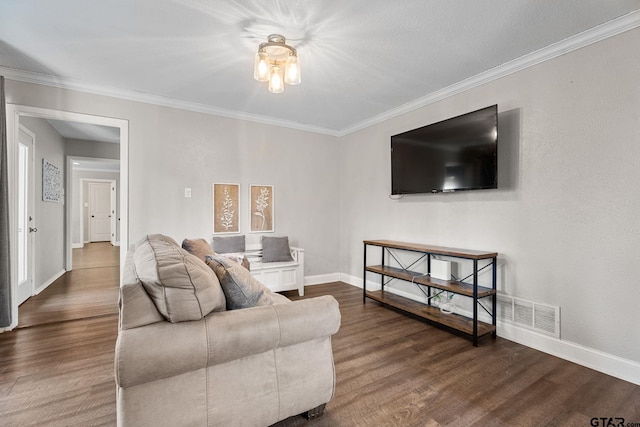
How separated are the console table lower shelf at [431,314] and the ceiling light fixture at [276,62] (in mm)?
2542

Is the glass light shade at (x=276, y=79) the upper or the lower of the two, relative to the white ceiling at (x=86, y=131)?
lower

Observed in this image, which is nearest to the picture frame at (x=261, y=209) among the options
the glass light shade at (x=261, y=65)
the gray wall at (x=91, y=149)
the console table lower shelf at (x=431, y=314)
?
the console table lower shelf at (x=431, y=314)

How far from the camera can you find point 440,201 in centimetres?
344

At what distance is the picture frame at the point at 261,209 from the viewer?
14.0ft

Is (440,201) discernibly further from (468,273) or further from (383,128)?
(383,128)

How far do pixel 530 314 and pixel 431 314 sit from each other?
33.4 inches

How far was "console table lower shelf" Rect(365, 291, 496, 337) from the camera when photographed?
2.73 m

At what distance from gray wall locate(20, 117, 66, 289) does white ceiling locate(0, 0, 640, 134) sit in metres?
1.66

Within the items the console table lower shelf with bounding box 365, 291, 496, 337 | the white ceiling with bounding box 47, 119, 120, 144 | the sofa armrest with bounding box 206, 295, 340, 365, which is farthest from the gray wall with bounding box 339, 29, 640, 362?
the white ceiling with bounding box 47, 119, 120, 144

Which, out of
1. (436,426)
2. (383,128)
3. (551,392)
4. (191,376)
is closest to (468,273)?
(551,392)

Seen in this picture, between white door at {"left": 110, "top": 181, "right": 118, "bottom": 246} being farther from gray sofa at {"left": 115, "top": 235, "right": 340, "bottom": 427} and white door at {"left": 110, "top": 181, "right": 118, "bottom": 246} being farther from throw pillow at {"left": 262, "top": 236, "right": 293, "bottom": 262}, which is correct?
gray sofa at {"left": 115, "top": 235, "right": 340, "bottom": 427}

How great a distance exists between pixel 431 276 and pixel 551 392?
141 centimetres

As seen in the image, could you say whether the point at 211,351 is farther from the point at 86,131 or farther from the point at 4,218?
the point at 86,131

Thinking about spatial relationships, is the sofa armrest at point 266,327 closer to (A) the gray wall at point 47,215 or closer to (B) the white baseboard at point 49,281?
(A) the gray wall at point 47,215
